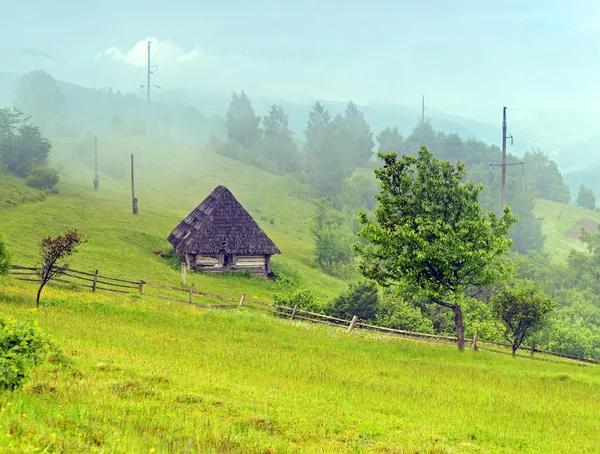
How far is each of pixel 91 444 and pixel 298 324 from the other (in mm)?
25185

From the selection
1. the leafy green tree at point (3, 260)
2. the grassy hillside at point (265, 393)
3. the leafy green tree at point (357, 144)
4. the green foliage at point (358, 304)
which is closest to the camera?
the grassy hillside at point (265, 393)

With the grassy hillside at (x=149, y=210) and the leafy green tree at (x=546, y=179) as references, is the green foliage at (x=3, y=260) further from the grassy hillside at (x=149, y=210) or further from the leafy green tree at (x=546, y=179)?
the leafy green tree at (x=546, y=179)

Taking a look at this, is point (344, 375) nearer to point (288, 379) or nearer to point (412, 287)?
point (288, 379)

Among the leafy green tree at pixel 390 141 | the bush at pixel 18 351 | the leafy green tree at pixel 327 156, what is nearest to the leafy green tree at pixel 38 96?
the leafy green tree at pixel 327 156

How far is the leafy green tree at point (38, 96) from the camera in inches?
7421

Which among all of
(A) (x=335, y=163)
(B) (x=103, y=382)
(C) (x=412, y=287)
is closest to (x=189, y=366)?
(B) (x=103, y=382)

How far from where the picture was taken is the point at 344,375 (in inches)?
822

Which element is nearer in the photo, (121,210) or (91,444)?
(91,444)

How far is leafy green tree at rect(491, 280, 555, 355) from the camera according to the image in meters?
33.3

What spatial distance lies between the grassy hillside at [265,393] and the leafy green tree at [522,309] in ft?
11.8

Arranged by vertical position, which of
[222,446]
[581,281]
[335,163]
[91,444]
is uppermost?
[335,163]

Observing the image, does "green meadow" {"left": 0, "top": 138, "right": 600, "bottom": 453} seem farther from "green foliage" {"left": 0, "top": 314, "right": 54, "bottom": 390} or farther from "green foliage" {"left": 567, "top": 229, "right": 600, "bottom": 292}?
"green foliage" {"left": 567, "top": 229, "right": 600, "bottom": 292}

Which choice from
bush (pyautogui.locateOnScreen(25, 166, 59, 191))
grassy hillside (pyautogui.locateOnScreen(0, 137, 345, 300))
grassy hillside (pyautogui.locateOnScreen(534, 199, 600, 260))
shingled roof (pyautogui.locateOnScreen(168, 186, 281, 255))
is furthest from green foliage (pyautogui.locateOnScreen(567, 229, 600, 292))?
bush (pyautogui.locateOnScreen(25, 166, 59, 191))

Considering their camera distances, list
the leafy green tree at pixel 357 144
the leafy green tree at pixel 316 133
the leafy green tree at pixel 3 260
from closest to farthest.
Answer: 1. the leafy green tree at pixel 3 260
2. the leafy green tree at pixel 316 133
3. the leafy green tree at pixel 357 144
